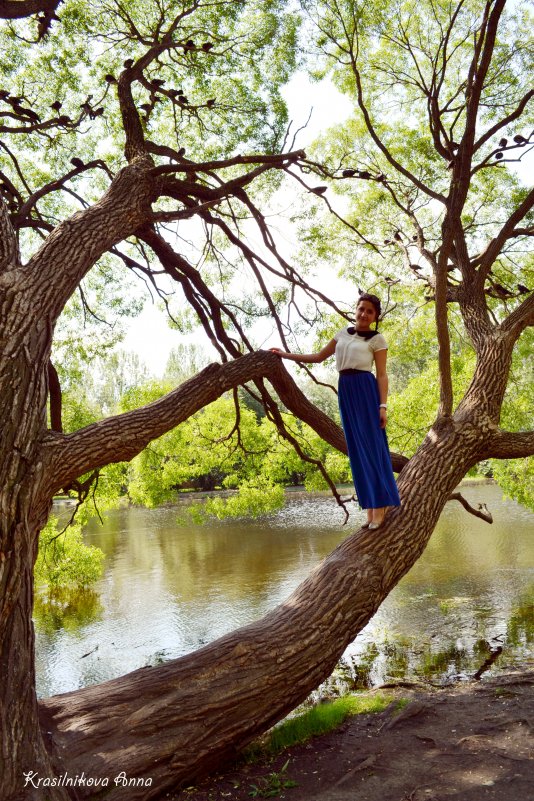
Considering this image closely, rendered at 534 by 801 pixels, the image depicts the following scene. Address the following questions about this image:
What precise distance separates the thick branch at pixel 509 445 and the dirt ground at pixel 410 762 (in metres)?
1.89

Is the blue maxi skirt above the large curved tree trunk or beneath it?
above

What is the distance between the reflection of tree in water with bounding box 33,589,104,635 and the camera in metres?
11.8

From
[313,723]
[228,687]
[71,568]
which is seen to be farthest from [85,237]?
[71,568]

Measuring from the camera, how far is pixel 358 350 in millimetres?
4250

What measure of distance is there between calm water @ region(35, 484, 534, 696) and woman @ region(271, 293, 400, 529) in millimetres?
4190

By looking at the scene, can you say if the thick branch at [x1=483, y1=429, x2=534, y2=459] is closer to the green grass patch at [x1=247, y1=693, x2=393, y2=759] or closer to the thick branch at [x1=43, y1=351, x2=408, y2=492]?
the thick branch at [x1=43, y1=351, x2=408, y2=492]

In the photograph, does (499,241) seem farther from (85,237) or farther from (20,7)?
(20,7)

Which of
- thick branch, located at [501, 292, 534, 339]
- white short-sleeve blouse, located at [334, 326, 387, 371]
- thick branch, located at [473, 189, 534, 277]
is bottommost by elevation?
white short-sleeve blouse, located at [334, 326, 387, 371]

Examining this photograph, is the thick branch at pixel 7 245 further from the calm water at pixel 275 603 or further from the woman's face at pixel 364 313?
the calm water at pixel 275 603

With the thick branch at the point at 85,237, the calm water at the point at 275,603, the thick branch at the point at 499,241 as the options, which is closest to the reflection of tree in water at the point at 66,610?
the calm water at the point at 275,603

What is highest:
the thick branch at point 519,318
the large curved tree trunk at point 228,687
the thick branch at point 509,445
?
the thick branch at point 519,318

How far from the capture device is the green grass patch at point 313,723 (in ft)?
13.0

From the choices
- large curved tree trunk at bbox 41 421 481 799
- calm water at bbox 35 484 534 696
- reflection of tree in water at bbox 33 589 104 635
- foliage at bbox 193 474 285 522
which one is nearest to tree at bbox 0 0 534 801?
large curved tree trunk at bbox 41 421 481 799

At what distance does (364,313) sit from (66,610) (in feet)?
35.7
